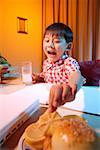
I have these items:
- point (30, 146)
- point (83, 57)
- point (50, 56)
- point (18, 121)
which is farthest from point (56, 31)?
point (83, 57)

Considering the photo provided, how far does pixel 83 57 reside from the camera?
2568mm

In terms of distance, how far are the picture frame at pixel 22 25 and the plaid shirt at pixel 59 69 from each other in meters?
1.31

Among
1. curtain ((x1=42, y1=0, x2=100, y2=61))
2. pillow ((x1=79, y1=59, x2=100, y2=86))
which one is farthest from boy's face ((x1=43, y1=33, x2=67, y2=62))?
curtain ((x1=42, y1=0, x2=100, y2=61))

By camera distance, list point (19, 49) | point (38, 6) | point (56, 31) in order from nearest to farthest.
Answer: point (56, 31) → point (19, 49) → point (38, 6)

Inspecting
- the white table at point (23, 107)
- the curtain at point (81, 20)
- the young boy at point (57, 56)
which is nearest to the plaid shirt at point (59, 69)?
the young boy at point (57, 56)

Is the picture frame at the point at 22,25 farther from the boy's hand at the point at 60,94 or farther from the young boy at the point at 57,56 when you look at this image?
the boy's hand at the point at 60,94

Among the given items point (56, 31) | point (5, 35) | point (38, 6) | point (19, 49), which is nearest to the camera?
point (56, 31)

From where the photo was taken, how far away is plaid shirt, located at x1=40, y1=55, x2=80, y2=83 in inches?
40.9

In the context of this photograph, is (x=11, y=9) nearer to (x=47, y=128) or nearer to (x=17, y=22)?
(x=17, y=22)

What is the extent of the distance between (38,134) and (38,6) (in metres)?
2.48

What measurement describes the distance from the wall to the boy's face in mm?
1280

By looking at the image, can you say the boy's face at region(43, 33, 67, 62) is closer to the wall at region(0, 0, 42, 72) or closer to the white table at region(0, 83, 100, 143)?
the white table at region(0, 83, 100, 143)

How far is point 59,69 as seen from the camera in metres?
1.10

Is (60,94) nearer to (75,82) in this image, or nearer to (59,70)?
(75,82)
